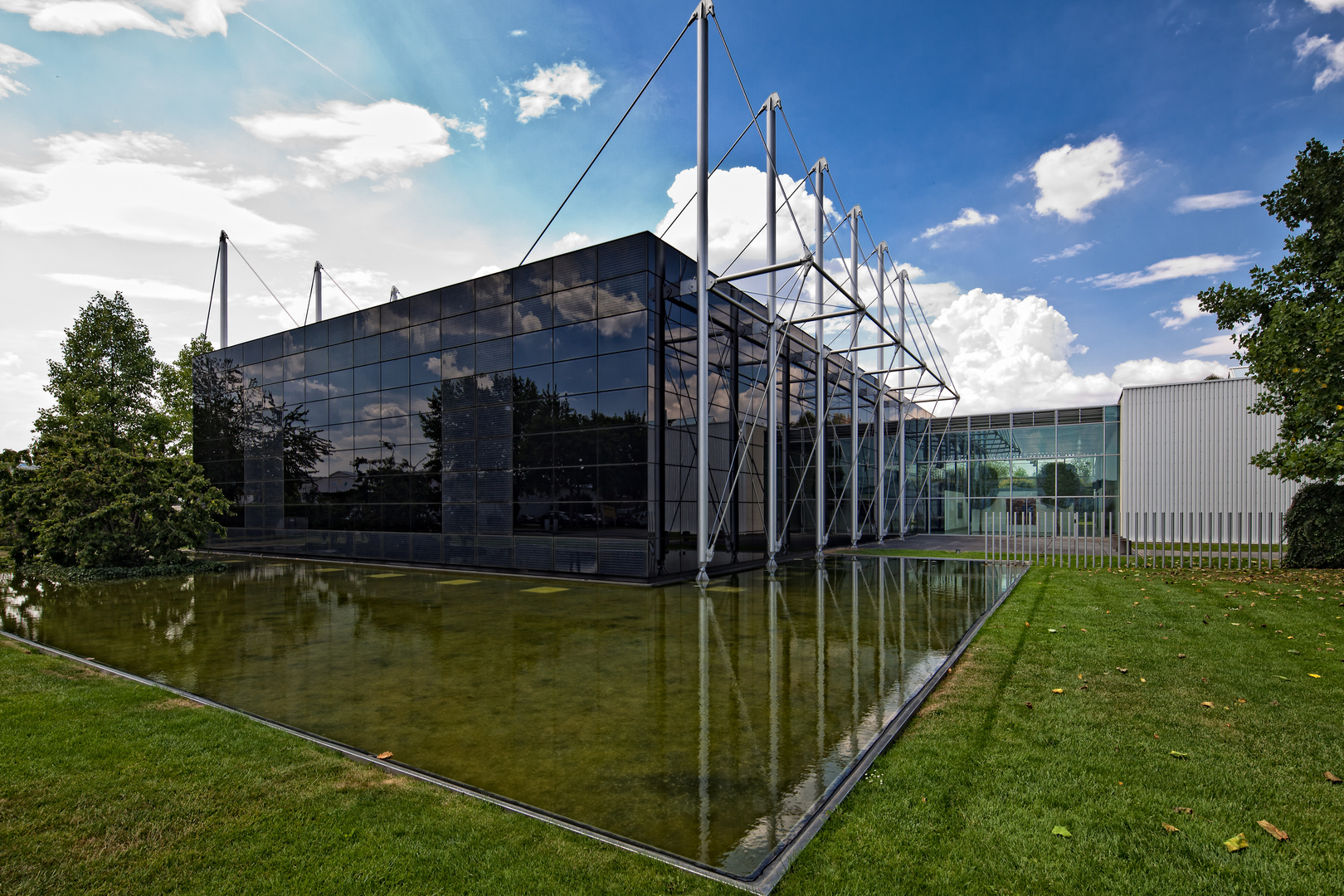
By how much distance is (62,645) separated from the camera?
31.5 ft

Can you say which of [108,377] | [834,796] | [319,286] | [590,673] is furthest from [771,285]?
[108,377]

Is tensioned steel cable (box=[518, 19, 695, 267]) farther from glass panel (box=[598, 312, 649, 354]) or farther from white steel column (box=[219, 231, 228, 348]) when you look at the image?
white steel column (box=[219, 231, 228, 348])

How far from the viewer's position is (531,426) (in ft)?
61.7

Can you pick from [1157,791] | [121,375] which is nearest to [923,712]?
[1157,791]

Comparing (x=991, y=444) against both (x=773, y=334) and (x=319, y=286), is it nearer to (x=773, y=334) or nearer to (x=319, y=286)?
(x=773, y=334)

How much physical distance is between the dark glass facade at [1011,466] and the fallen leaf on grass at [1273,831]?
84.1ft

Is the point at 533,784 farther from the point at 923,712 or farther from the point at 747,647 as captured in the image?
the point at 747,647

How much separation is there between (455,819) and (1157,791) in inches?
183

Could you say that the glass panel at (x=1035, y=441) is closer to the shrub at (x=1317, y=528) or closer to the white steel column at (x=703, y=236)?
the shrub at (x=1317, y=528)

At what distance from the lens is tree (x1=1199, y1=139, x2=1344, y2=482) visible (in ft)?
43.8

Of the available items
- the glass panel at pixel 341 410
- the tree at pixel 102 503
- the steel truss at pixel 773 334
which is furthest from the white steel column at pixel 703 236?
the tree at pixel 102 503

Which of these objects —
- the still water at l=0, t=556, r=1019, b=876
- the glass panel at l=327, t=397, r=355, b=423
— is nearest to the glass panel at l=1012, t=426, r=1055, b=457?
the still water at l=0, t=556, r=1019, b=876

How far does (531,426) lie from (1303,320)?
62.2ft

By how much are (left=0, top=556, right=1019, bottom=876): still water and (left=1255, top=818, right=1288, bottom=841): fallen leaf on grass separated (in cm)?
249
